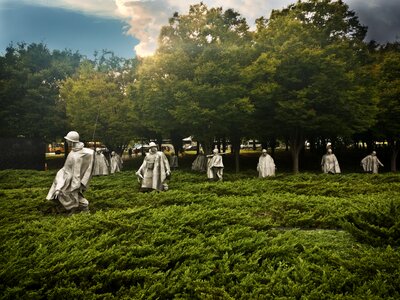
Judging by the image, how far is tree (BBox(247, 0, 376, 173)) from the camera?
909 inches

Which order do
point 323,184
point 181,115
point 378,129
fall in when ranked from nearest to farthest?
point 323,184
point 181,115
point 378,129

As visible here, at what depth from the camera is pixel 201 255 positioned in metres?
5.85

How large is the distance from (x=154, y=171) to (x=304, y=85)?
15.0 meters

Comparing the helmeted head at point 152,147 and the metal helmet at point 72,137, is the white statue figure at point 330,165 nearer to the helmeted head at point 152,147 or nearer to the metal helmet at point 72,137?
the helmeted head at point 152,147

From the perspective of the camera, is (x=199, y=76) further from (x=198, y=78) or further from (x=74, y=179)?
(x=74, y=179)

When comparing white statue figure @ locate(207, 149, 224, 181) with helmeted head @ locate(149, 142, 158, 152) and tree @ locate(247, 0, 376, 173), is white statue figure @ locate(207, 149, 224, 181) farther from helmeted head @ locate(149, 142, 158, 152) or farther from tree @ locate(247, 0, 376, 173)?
tree @ locate(247, 0, 376, 173)

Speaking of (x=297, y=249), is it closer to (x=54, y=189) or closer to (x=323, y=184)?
(x=54, y=189)

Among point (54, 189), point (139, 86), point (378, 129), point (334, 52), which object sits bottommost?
point (54, 189)

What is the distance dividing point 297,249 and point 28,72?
117ft

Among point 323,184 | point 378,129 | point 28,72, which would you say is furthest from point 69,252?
point 28,72

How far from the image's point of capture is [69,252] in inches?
220

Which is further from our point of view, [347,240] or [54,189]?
[54,189]

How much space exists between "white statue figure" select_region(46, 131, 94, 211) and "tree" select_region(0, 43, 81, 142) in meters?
26.2

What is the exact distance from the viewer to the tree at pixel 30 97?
111ft
